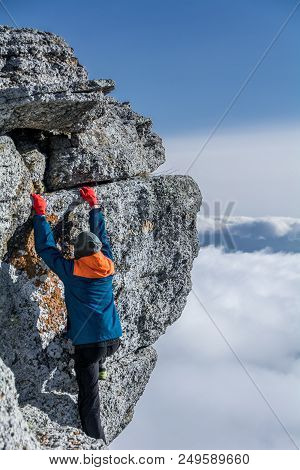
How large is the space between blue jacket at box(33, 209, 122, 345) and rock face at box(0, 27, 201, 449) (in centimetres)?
67

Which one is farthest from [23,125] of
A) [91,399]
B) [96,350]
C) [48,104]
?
[91,399]

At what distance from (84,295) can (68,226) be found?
2002 mm

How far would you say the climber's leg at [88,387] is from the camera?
11977mm

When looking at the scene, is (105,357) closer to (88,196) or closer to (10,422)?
(88,196)

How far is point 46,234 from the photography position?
12.1 meters

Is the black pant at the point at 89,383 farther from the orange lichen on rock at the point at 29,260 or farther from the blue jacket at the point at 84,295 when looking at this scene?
the orange lichen on rock at the point at 29,260

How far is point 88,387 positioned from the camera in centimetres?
1216

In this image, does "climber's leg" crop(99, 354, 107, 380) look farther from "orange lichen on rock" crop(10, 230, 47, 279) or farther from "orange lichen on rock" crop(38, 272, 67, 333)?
"orange lichen on rock" crop(10, 230, 47, 279)

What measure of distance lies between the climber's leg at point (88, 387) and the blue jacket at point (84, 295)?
1.17 feet

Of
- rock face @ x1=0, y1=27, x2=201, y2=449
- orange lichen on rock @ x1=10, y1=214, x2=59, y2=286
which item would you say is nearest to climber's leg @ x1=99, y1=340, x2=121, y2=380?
rock face @ x1=0, y1=27, x2=201, y2=449

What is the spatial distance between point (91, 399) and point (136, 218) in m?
4.51

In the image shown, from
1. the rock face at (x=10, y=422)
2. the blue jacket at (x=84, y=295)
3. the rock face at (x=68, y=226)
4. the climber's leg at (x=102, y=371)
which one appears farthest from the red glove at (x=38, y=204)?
the rock face at (x=10, y=422)

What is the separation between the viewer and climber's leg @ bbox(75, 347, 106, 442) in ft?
39.3

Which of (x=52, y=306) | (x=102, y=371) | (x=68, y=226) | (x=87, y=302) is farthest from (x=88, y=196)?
(x=102, y=371)
